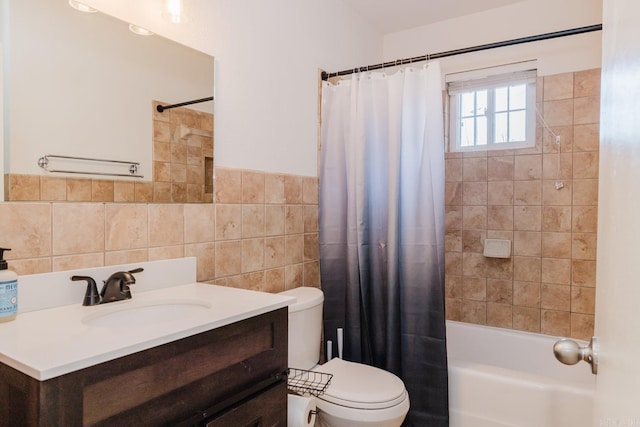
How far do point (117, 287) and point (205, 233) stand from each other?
47 centimetres

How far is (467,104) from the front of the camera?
2.95 metres

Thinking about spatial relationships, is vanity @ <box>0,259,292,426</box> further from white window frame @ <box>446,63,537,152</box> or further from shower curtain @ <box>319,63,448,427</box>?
white window frame @ <box>446,63,537,152</box>

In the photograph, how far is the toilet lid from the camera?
5.35ft

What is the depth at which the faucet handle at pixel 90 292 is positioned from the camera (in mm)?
1257

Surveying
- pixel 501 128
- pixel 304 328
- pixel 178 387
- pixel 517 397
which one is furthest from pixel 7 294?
pixel 501 128

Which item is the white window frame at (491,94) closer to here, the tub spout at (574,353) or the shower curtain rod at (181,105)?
the shower curtain rod at (181,105)

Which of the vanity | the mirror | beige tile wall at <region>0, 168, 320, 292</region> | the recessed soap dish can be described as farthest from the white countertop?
the recessed soap dish

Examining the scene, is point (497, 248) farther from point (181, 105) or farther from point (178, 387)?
point (178, 387)

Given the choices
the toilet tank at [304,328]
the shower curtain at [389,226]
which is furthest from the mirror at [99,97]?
the shower curtain at [389,226]

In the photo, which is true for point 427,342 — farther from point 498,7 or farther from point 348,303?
point 498,7

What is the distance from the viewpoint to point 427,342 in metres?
2.00

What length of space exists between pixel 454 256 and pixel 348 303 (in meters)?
1.08

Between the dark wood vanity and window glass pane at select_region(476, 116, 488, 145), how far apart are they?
217 cm

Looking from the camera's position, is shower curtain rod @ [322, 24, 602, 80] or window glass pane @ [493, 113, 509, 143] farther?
window glass pane @ [493, 113, 509, 143]
